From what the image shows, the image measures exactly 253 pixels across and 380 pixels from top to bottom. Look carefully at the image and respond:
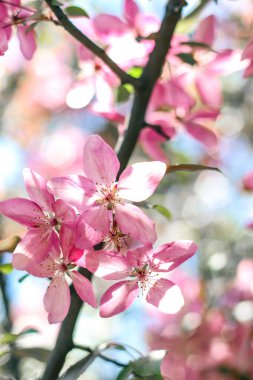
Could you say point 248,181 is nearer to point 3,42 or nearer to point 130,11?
point 130,11

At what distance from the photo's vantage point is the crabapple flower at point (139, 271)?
0.88 meters

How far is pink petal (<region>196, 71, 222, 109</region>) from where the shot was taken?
138cm

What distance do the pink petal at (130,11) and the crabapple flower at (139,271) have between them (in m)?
0.52

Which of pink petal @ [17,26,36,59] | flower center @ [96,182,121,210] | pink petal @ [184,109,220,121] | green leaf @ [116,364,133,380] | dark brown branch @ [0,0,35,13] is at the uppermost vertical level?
dark brown branch @ [0,0,35,13]

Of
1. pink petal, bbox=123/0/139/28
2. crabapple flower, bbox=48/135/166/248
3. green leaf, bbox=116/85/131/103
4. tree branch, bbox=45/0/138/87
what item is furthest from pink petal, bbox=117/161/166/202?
pink petal, bbox=123/0/139/28

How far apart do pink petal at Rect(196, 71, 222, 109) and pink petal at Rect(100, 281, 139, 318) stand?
560 mm

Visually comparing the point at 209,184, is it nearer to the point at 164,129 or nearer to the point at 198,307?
the point at 198,307

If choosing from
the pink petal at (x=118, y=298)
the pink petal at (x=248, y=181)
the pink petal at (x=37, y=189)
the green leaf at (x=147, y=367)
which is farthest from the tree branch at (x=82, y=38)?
the pink petal at (x=248, y=181)

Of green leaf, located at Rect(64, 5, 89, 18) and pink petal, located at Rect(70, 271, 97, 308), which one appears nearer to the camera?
pink petal, located at Rect(70, 271, 97, 308)

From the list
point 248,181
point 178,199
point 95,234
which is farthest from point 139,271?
point 178,199

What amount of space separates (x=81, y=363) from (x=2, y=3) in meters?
0.56

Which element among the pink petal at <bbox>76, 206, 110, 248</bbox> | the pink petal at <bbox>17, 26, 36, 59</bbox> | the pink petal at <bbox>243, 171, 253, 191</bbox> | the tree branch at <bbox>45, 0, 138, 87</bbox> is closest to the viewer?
the pink petal at <bbox>76, 206, 110, 248</bbox>

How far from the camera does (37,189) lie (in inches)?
36.1

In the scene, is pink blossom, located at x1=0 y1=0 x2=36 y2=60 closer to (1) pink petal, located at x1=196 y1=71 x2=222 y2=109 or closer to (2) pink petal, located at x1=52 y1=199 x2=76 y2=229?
(2) pink petal, located at x1=52 y1=199 x2=76 y2=229
